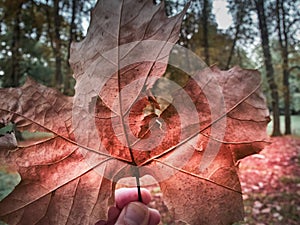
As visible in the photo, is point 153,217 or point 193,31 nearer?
point 153,217

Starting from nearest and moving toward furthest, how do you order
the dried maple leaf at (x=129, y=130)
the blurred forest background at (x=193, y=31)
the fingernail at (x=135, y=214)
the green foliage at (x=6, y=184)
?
the dried maple leaf at (x=129, y=130)
the fingernail at (x=135, y=214)
the green foliage at (x=6, y=184)
the blurred forest background at (x=193, y=31)

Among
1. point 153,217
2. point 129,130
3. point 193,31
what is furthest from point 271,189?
Answer: point 129,130

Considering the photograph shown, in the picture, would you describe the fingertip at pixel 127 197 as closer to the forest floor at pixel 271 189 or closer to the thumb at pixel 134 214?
the thumb at pixel 134 214

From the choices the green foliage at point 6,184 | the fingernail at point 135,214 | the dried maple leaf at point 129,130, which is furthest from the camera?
the green foliage at point 6,184

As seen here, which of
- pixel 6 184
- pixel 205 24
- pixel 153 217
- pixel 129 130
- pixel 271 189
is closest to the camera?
pixel 129 130

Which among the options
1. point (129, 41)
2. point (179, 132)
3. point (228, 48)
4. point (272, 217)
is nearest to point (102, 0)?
point (129, 41)

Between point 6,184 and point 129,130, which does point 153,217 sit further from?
point 6,184

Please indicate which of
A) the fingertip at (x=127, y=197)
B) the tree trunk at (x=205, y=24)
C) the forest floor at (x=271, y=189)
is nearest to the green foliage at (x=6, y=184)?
the fingertip at (x=127, y=197)

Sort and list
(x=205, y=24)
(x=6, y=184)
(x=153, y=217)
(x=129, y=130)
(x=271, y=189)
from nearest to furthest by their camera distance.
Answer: (x=129, y=130), (x=153, y=217), (x=6, y=184), (x=205, y=24), (x=271, y=189)
